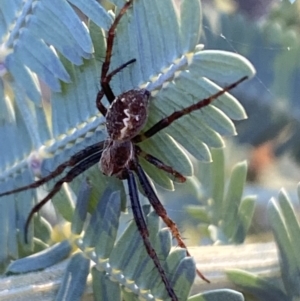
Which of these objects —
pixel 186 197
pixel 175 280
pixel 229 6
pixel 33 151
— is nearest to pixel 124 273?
pixel 175 280

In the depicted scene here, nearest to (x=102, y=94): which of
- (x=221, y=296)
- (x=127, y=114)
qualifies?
(x=127, y=114)

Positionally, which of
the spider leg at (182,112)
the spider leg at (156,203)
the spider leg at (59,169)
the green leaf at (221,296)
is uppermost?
the spider leg at (182,112)

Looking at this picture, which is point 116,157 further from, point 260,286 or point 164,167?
point 260,286

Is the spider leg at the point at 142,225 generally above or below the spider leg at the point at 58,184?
below

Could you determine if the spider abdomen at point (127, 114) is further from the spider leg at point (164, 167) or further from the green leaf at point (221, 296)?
the green leaf at point (221, 296)

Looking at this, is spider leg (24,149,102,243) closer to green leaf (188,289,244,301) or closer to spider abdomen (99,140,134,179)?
spider abdomen (99,140,134,179)

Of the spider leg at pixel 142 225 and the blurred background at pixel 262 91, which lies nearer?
the spider leg at pixel 142 225

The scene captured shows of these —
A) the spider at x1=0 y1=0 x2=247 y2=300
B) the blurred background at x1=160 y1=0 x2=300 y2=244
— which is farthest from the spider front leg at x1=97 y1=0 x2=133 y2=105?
the blurred background at x1=160 y1=0 x2=300 y2=244

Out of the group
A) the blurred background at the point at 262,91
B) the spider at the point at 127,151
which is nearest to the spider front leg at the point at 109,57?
the spider at the point at 127,151
